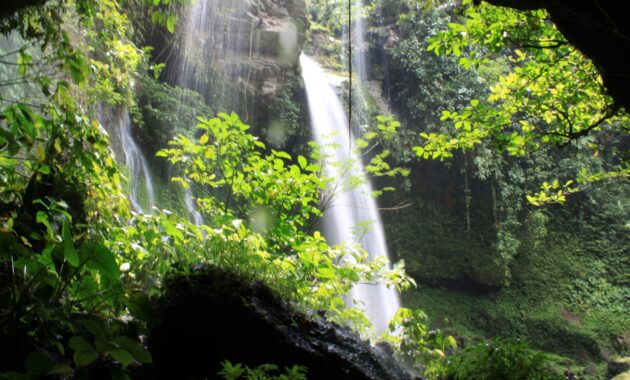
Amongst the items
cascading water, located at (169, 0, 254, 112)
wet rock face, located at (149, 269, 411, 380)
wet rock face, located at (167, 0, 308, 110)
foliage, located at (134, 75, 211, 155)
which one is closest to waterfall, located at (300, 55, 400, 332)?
wet rock face, located at (167, 0, 308, 110)

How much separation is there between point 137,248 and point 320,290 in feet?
4.75

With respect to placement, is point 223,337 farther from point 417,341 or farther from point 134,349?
point 417,341

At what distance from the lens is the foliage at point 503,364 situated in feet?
9.54

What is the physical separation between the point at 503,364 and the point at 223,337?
80.7 inches

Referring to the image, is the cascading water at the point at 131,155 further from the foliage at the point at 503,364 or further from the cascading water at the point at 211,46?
the foliage at the point at 503,364

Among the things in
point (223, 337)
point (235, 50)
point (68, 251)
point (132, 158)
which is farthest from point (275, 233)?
point (235, 50)

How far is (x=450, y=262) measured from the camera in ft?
46.4

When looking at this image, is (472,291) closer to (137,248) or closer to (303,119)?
(303,119)

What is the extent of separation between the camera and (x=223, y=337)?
110 inches

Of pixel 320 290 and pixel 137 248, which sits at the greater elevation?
pixel 137 248

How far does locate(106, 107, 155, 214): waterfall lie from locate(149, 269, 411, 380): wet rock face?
451 cm

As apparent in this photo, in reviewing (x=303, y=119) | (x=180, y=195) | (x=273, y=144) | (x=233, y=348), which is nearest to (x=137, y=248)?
(x=233, y=348)

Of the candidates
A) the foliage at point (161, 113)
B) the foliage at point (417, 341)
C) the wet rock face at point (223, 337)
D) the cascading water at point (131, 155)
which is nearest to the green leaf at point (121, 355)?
the wet rock face at point (223, 337)

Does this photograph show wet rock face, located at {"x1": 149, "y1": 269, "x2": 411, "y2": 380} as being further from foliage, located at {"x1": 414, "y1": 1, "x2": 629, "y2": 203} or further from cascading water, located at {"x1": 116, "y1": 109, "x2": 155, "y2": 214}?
cascading water, located at {"x1": 116, "y1": 109, "x2": 155, "y2": 214}
